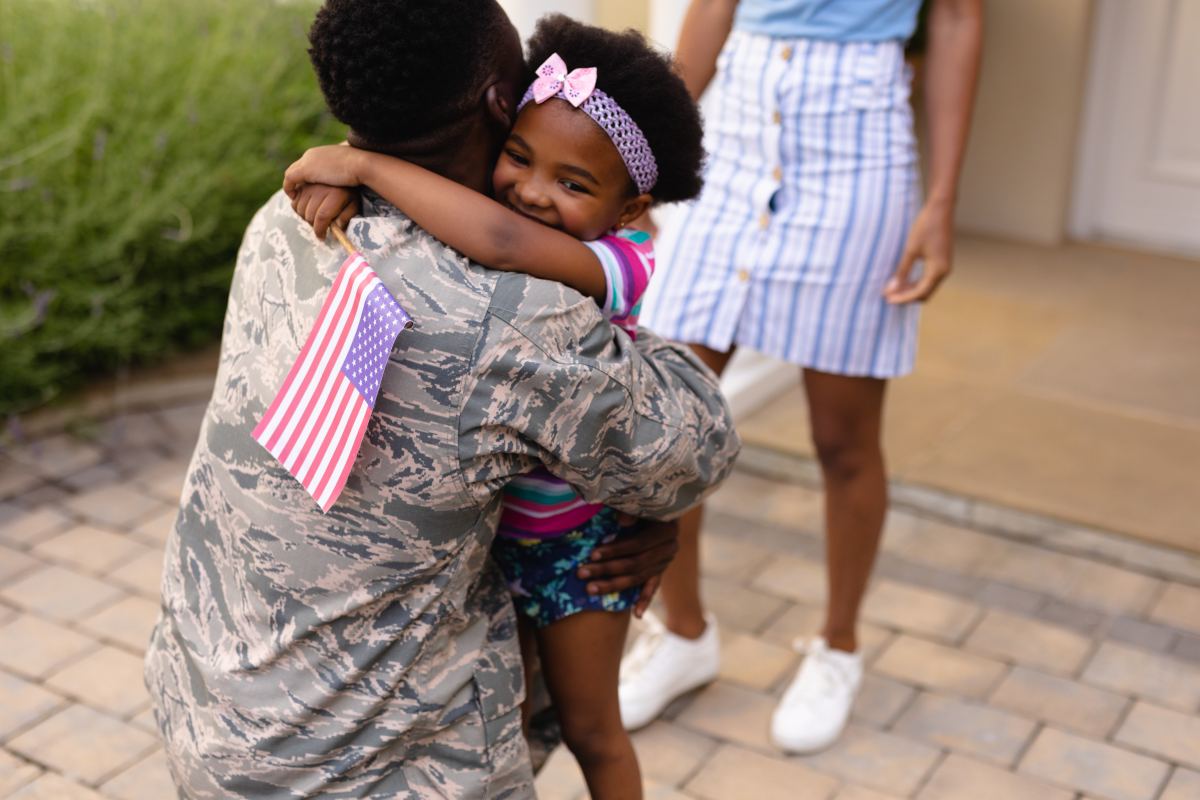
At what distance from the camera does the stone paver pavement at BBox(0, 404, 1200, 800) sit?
2658mm

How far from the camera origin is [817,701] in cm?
276

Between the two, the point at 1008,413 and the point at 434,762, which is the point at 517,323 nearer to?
the point at 434,762

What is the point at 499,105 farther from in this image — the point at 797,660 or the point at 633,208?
the point at 797,660

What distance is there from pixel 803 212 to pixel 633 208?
0.86 metres

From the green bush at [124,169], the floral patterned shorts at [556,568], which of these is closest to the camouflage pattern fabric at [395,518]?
the floral patterned shorts at [556,568]

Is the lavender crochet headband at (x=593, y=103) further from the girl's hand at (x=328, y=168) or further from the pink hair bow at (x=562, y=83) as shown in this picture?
the girl's hand at (x=328, y=168)

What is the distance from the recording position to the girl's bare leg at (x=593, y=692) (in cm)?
188

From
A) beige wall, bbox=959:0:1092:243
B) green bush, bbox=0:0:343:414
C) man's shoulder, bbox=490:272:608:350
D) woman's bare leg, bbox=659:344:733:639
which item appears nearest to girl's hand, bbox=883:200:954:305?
woman's bare leg, bbox=659:344:733:639

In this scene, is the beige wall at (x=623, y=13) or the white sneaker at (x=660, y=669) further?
the beige wall at (x=623, y=13)

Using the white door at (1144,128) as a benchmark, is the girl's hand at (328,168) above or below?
above

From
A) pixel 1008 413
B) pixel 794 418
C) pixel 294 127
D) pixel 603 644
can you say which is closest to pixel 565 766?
pixel 603 644

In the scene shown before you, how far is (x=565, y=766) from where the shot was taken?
270 centimetres

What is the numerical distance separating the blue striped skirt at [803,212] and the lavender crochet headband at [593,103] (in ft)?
2.95

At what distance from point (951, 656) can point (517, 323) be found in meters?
1.91
